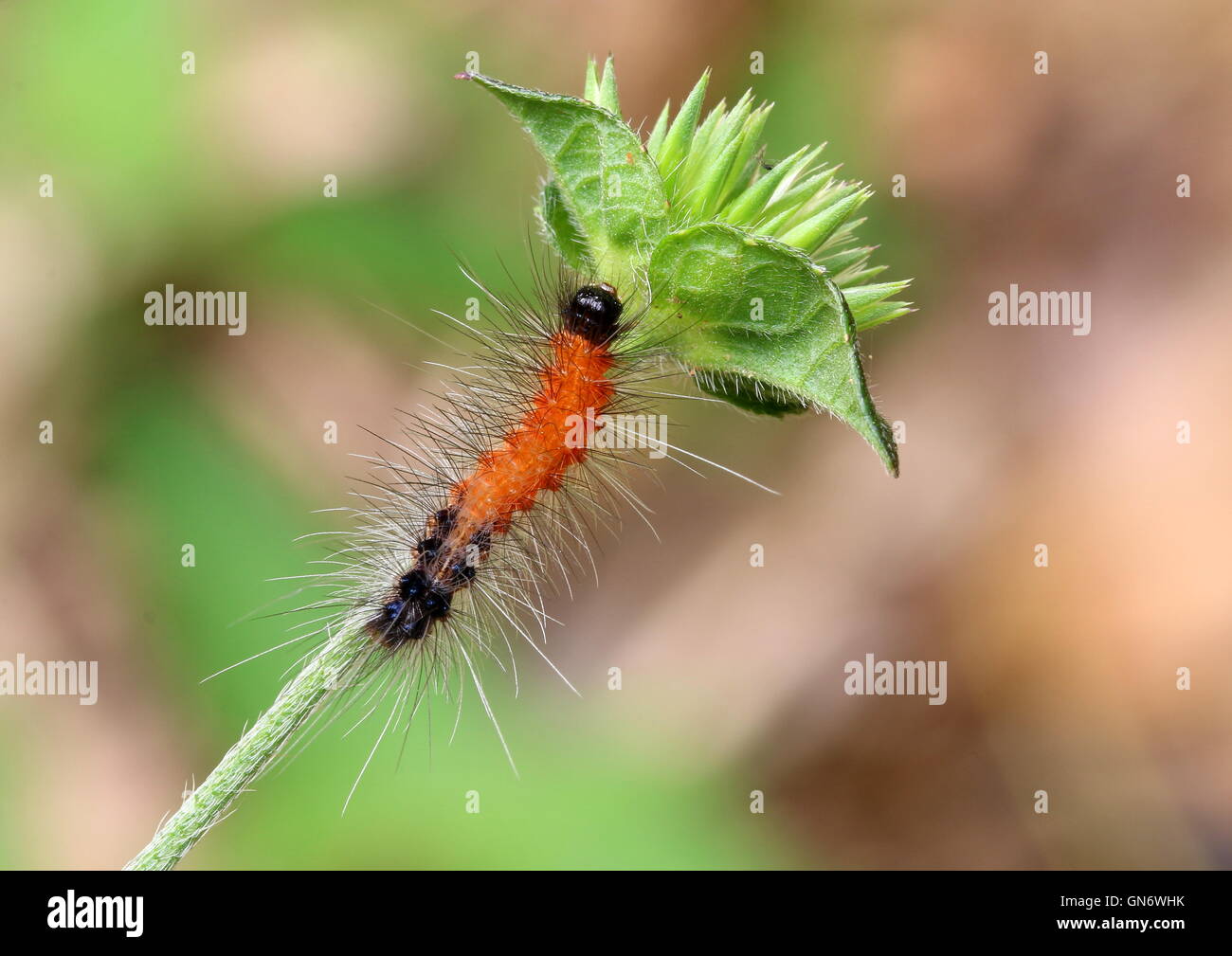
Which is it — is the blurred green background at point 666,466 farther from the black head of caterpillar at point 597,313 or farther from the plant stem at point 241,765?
the plant stem at point 241,765

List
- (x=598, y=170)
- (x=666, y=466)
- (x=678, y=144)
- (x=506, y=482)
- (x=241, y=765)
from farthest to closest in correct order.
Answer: (x=666, y=466) < (x=506, y=482) < (x=678, y=144) < (x=598, y=170) < (x=241, y=765)

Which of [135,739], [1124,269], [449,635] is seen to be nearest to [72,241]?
[135,739]

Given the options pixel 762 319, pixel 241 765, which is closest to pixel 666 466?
pixel 762 319

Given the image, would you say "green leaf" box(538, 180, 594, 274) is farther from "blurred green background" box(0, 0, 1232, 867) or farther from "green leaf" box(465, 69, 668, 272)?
"blurred green background" box(0, 0, 1232, 867)

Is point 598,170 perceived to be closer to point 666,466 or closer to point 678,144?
point 678,144

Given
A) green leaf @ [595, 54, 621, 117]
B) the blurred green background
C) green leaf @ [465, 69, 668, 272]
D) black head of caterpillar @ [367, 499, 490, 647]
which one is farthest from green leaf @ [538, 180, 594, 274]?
the blurred green background

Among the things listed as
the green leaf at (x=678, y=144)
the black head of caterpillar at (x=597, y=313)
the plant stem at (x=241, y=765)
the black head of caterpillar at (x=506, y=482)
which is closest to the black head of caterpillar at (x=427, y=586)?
the black head of caterpillar at (x=506, y=482)

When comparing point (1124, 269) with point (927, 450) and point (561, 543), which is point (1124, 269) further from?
point (561, 543)

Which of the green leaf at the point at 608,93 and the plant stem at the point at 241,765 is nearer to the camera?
the plant stem at the point at 241,765
